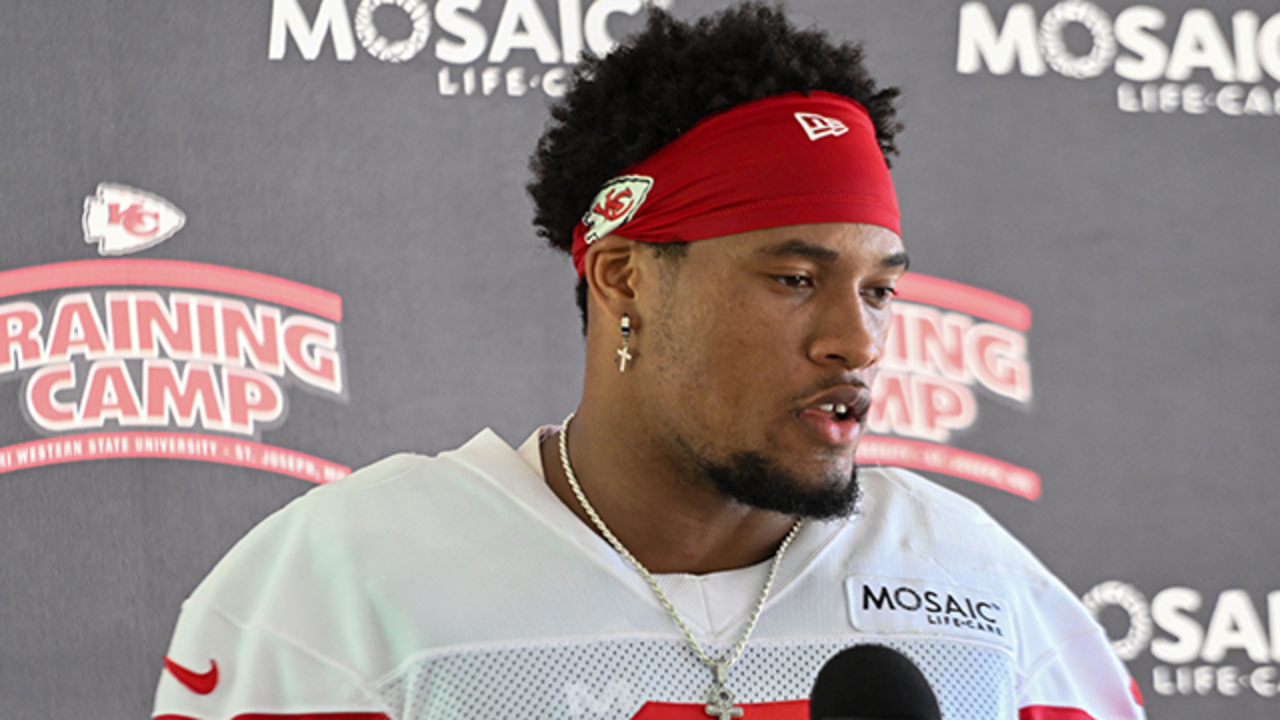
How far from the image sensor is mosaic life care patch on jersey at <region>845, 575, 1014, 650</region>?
103 cm

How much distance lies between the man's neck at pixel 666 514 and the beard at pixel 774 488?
3cm

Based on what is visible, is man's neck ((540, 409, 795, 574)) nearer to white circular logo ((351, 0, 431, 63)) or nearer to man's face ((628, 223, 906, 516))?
man's face ((628, 223, 906, 516))

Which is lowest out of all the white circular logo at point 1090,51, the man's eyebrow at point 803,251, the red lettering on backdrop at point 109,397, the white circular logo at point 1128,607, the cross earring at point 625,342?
the white circular logo at point 1128,607

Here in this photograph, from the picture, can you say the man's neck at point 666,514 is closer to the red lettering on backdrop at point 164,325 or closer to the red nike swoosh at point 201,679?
the red nike swoosh at point 201,679

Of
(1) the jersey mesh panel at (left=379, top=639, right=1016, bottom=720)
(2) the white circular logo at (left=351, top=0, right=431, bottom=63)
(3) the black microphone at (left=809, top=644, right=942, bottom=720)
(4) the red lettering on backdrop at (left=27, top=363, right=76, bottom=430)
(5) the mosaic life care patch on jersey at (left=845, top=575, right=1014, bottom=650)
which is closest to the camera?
(3) the black microphone at (left=809, top=644, right=942, bottom=720)

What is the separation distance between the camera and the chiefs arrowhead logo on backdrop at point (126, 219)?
6.56ft

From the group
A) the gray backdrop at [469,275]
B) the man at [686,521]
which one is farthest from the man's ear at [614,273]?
the gray backdrop at [469,275]

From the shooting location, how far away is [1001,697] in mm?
1024

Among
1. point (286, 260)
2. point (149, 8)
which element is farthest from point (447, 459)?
point (149, 8)

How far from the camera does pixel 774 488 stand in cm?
97

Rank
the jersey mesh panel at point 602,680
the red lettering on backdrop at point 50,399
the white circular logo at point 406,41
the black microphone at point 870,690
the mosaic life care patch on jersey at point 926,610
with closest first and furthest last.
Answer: the black microphone at point 870,690
the jersey mesh panel at point 602,680
the mosaic life care patch on jersey at point 926,610
the red lettering on backdrop at point 50,399
the white circular logo at point 406,41

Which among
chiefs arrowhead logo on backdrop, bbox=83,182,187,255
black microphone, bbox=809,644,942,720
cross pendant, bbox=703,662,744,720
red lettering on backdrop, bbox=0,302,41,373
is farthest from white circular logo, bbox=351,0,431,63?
black microphone, bbox=809,644,942,720

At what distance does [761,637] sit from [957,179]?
1.36 meters

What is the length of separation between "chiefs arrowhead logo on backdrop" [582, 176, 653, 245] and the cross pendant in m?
0.38
